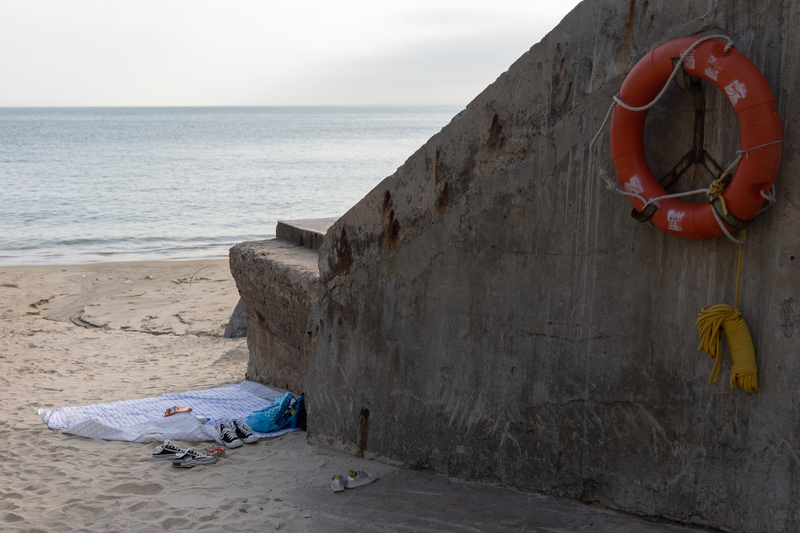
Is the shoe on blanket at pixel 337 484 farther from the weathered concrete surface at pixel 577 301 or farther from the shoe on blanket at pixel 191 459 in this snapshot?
the shoe on blanket at pixel 191 459

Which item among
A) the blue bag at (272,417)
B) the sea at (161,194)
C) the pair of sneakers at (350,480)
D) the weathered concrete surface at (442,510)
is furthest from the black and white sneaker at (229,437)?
the sea at (161,194)

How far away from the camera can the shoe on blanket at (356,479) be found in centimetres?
350

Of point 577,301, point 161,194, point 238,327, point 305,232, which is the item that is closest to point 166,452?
point 305,232

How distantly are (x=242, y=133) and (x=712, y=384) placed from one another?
2793 inches

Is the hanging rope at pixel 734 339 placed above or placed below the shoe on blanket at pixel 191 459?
above

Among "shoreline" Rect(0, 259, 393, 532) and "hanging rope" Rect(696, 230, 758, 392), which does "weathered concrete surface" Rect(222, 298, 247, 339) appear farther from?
"hanging rope" Rect(696, 230, 758, 392)

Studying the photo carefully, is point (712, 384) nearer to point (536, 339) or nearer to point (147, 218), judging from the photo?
point (536, 339)

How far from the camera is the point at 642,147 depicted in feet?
8.86

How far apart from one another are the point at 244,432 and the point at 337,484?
112 cm

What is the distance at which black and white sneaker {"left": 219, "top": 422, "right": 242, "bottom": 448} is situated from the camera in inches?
169

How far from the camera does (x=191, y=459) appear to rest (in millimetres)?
4016

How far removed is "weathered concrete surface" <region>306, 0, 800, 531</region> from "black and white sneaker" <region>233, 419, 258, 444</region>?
89cm

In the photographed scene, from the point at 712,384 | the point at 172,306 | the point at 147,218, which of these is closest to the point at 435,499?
the point at 712,384

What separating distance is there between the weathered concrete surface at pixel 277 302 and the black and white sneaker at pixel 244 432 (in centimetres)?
52
